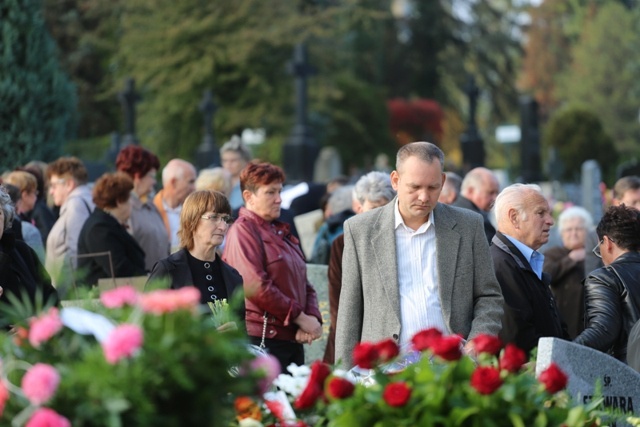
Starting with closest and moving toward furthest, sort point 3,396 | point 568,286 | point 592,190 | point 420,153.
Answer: point 3,396
point 420,153
point 568,286
point 592,190

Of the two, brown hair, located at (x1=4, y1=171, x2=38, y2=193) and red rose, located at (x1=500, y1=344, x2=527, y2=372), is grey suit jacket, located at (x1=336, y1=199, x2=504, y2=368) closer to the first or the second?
red rose, located at (x1=500, y1=344, x2=527, y2=372)

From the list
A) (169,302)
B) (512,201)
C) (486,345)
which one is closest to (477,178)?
(512,201)

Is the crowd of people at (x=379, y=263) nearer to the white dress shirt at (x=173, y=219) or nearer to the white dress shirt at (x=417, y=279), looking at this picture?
the white dress shirt at (x=417, y=279)

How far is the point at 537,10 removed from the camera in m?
73.8

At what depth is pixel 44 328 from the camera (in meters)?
3.35

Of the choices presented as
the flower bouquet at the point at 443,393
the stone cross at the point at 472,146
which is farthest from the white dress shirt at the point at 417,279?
the stone cross at the point at 472,146

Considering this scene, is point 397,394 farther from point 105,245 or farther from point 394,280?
point 105,245

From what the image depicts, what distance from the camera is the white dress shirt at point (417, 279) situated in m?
5.90

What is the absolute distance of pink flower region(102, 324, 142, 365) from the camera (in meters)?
3.12

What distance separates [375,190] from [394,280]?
2664 mm

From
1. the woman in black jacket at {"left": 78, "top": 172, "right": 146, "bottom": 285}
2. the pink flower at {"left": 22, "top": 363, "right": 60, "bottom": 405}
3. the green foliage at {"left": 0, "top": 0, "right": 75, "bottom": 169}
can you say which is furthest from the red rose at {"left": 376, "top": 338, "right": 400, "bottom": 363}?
the green foliage at {"left": 0, "top": 0, "right": 75, "bottom": 169}

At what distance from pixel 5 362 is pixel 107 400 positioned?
1.47 ft

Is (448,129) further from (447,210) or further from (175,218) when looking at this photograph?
(447,210)

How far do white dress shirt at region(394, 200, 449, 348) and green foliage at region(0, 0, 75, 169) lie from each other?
13.1m
